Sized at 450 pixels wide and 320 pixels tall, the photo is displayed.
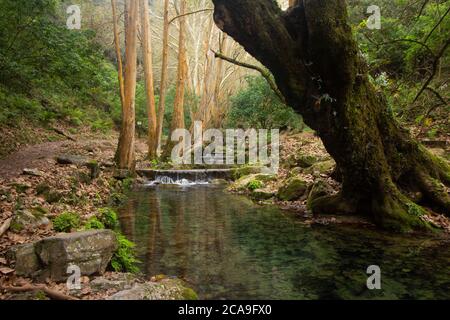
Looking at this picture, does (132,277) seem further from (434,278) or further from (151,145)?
(151,145)

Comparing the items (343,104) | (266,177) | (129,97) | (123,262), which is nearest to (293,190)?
(266,177)

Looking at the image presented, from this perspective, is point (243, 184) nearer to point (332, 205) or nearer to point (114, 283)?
point (332, 205)

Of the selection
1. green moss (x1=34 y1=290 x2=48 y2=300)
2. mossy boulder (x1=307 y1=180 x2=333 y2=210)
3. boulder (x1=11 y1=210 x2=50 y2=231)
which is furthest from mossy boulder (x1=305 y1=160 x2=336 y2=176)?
green moss (x1=34 y1=290 x2=48 y2=300)

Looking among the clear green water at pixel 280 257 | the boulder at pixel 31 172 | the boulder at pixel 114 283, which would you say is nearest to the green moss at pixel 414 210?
the clear green water at pixel 280 257

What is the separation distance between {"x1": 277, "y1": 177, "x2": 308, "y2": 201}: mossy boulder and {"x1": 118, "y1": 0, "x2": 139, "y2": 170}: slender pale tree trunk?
6067 millimetres

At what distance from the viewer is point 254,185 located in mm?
13664

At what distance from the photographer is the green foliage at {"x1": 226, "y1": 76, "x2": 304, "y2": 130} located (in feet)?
74.4

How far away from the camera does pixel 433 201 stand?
7.88m

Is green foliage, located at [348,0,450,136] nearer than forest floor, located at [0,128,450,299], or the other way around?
forest floor, located at [0,128,450,299]

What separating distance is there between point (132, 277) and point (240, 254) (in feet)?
6.25

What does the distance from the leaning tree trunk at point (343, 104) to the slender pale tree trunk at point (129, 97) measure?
835 centimetres

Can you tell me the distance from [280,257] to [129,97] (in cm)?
1021

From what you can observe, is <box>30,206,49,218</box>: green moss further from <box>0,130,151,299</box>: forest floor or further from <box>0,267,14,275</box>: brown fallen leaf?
<box>0,267,14,275</box>: brown fallen leaf
